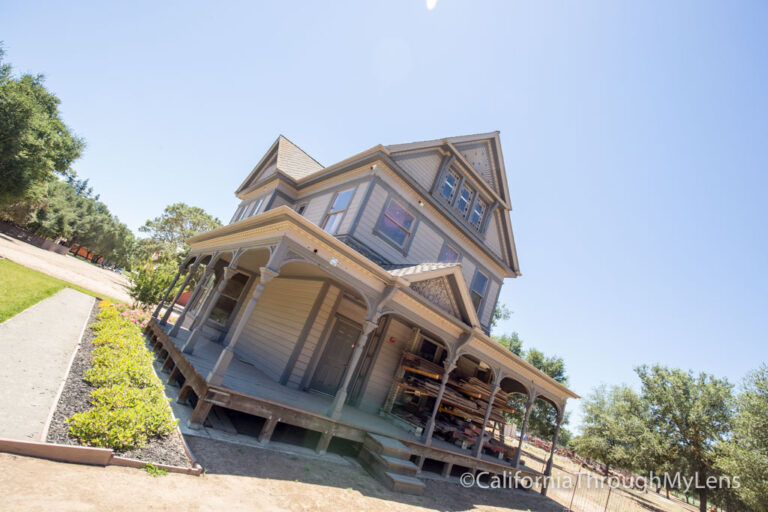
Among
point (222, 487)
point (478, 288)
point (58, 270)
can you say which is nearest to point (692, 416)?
point (478, 288)

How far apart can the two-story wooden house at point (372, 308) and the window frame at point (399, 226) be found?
0.15ft

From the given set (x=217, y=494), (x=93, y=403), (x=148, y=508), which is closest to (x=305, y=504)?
(x=217, y=494)

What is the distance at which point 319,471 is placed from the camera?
6.50 meters

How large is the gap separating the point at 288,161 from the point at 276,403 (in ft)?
40.3

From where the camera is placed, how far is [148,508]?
3.51m

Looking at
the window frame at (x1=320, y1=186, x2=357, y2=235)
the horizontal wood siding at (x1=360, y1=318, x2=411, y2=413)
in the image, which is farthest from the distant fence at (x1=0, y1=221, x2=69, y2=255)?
the horizontal wood siding at (x1=360, y1=318, x2=411, y2=413)

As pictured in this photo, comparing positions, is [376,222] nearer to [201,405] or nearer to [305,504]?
[201,405]

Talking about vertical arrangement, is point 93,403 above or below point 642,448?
below

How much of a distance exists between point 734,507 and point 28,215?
2915 inches

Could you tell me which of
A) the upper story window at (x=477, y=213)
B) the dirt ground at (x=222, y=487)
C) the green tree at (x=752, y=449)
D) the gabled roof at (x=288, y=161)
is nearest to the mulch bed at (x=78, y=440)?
the dirt ground at (x=222, y=487)

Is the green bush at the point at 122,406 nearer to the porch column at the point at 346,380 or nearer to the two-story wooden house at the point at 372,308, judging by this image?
the two-story wooden house at the point at 372,308

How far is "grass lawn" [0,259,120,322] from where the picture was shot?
29.9ft

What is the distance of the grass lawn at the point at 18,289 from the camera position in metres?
9.10

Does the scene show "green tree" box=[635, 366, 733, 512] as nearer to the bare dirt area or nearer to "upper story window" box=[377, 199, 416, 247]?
"upper story window" box=[377, 199, 416, 247]
